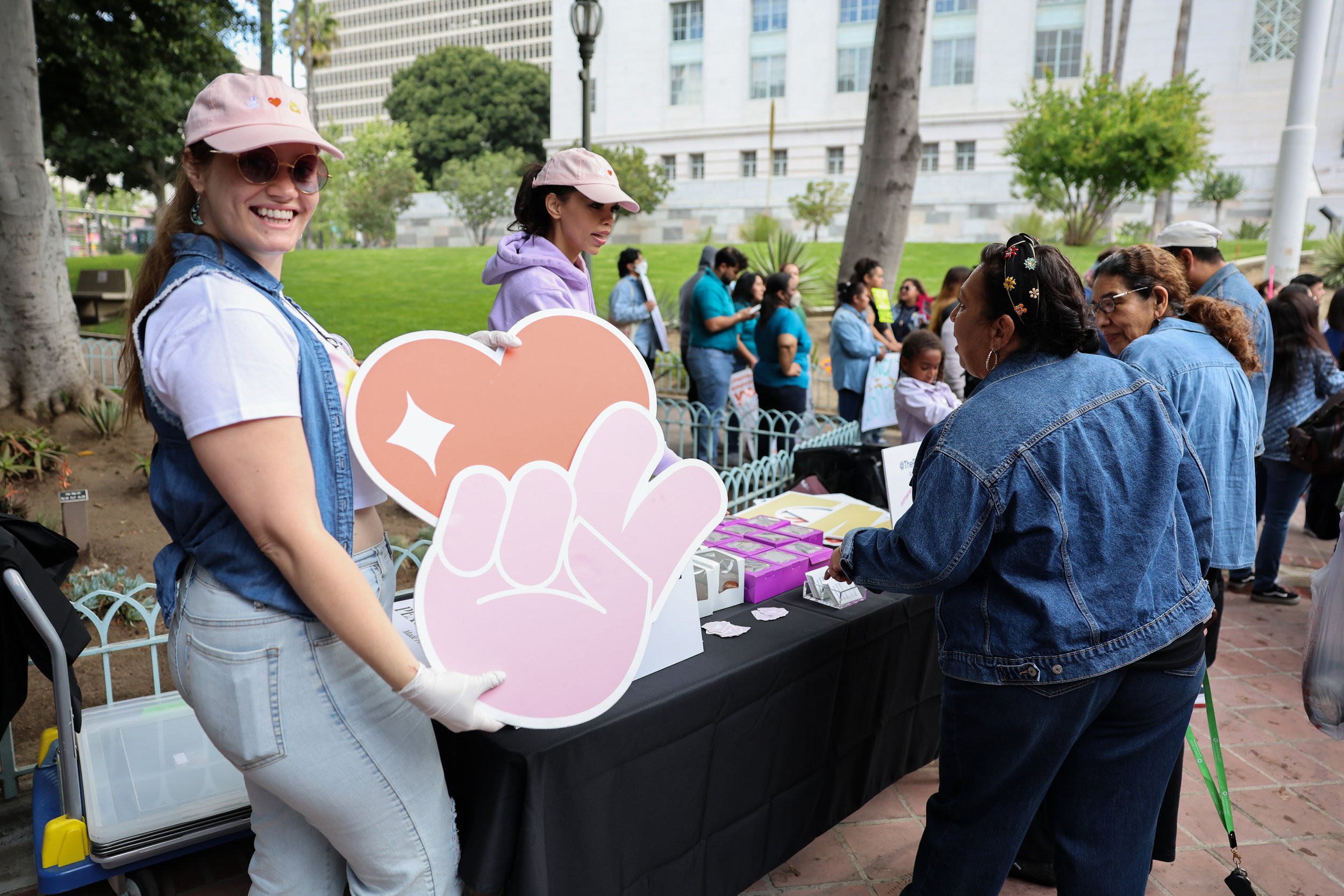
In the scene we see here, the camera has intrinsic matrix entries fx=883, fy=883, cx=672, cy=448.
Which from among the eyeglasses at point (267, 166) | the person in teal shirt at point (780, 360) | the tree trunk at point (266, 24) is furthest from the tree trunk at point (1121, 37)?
the eyeglasses at point (267, 166)

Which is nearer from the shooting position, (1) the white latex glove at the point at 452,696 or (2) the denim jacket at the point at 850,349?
(1) the white latex glove at the point at 452,696

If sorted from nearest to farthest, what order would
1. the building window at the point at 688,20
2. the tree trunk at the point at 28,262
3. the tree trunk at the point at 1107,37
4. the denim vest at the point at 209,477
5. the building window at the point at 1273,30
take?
the denim vest at the point at 209,477, the tree trunk at the point at 28,262, the tree trunk at the point at 1107,37, the building window at the point at 1273,30, the building window at the point at 688,20

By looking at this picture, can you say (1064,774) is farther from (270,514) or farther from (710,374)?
(710,374)

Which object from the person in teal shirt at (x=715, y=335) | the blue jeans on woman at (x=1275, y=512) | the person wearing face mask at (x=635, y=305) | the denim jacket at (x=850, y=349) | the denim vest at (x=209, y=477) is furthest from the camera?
the person wearing face mask at (x=635, y=305)

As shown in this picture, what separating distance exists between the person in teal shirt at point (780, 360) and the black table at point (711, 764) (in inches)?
151

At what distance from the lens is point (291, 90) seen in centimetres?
139

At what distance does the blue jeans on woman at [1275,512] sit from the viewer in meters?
5.12

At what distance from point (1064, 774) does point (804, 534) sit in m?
1.12

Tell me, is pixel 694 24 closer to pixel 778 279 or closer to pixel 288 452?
pixel 778 279

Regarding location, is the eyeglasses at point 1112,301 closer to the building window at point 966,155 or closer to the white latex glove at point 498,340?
the white latex glove at point 498,340

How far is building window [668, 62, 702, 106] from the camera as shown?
4481 centimetres

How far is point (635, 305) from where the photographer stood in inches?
311

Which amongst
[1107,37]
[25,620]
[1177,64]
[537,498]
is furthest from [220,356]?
[1107,37]

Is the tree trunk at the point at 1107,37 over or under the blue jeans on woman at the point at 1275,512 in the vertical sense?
over
